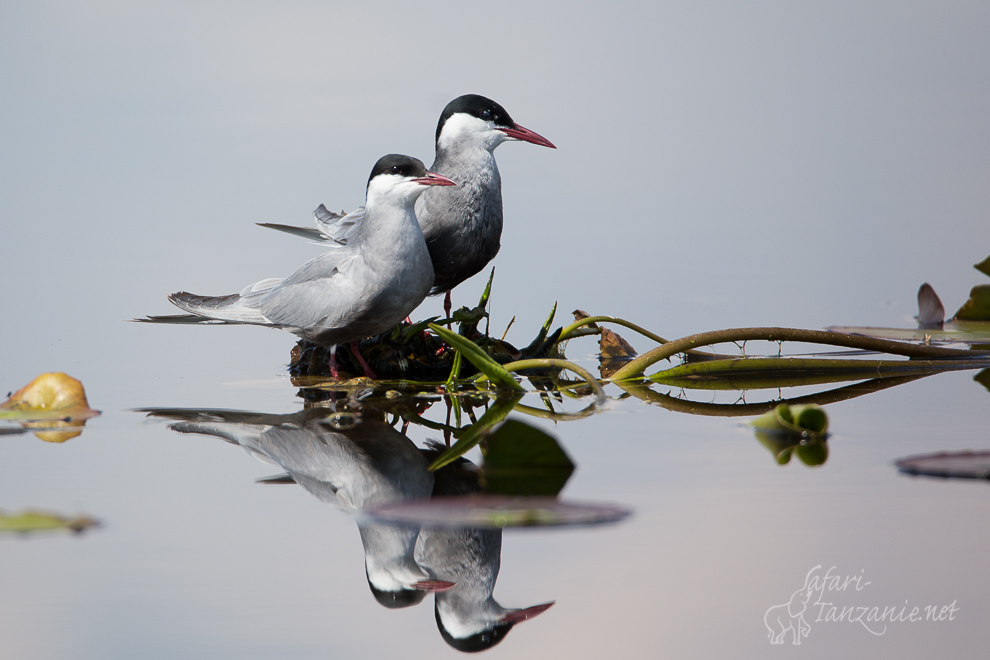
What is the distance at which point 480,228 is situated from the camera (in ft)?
11.8

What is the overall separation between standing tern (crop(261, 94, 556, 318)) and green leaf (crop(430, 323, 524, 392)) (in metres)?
0.76

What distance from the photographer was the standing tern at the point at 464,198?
355cm

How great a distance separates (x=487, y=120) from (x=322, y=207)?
920 mm

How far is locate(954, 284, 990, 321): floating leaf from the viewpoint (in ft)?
14.2

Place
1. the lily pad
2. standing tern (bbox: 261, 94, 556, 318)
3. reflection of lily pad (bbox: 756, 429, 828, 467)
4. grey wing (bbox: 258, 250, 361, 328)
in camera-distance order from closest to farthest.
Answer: reflection of lily pad (bbox: 756, 429, 828, 467) < grey wing (bbox: 258, 250, 361, 328) < standing tern (bbox: 261, 94, 556, 318) < the lily pad

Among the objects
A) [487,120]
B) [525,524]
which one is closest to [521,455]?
[525,524]

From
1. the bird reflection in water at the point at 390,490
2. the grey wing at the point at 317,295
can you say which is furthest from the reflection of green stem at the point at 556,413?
the grey wing at the point at 317,295

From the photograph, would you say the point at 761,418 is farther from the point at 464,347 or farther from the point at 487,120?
the point at 487,120

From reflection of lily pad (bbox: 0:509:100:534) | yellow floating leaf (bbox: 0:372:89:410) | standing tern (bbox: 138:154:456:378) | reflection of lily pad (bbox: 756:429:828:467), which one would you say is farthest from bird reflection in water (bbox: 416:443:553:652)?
yellow floating leaf (bbox: 0:372:89:410)

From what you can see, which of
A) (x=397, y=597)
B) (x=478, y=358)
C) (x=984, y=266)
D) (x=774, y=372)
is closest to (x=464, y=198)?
(x=478, y=358)

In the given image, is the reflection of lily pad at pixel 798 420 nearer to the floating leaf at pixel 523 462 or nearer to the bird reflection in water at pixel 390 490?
the floating leaf at pixel 523 462

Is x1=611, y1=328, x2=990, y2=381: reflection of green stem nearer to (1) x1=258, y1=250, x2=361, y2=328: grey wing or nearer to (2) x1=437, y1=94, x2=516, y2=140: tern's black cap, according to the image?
(1) x1=258, y1=250, x2=361, y2=328: grey wing

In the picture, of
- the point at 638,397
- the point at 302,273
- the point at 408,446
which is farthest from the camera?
the point at 302,273

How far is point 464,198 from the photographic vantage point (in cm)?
358
